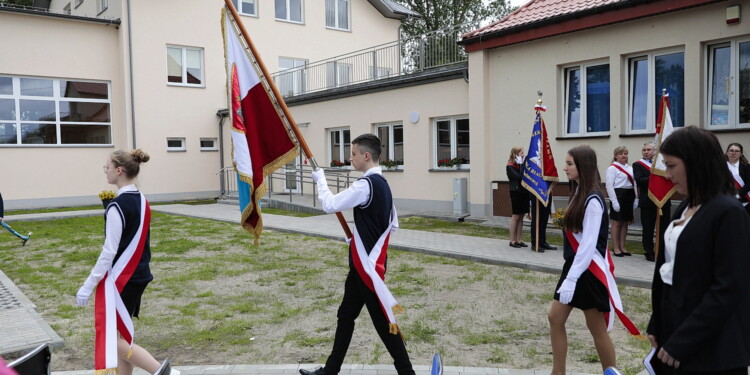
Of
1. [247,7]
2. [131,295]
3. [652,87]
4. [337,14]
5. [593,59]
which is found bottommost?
[131,295]

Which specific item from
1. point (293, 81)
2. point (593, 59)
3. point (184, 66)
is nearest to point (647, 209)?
point (593, 59)

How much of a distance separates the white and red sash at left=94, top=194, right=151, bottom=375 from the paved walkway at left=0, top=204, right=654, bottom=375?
844 millimetres

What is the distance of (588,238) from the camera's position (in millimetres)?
4031

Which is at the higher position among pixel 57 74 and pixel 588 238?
pixel 57 74

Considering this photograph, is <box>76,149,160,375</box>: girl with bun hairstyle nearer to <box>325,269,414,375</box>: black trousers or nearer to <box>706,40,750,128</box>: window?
<box>325,269,414,375</box>: black trousers

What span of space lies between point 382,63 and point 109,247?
1636cm

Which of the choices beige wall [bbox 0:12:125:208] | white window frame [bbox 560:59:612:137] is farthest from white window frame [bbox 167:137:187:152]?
white window frame [bbox 560:59:612:137]

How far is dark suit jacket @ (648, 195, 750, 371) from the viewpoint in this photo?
238 centimetres

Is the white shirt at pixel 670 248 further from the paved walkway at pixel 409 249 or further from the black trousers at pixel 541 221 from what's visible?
the black trousers at pixel 541 221

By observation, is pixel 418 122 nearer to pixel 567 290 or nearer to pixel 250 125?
pixel 250 125

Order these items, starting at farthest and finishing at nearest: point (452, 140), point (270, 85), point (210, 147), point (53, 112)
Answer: point (210, 147) < point (53, 112) < point (452, 140) < point (270, 85)

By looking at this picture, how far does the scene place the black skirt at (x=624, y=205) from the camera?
962cm

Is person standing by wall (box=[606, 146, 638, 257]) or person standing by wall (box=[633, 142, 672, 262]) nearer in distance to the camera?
person standing by wall (box=[633, 142, 672, 262])

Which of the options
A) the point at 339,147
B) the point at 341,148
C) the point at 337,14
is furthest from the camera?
the point at 337,14
